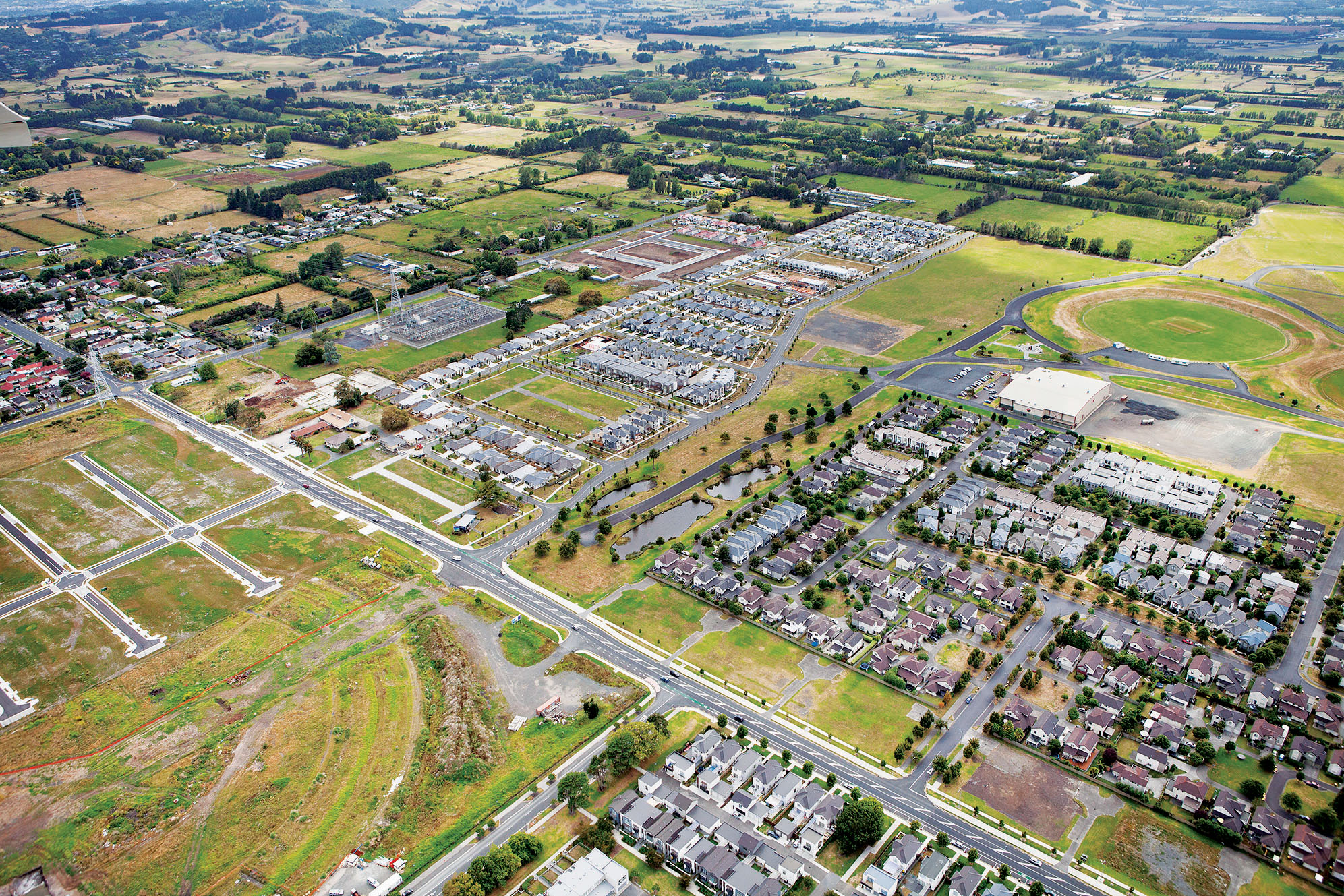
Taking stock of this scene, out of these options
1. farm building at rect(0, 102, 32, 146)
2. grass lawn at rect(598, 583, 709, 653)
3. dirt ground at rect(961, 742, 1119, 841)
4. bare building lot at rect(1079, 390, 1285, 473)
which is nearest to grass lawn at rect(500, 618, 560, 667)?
grass lawn at rect(598, 583, 709, 653)

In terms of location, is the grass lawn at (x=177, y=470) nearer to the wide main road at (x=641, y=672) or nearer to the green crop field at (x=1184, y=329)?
the wide main road at (x=641, y=672)

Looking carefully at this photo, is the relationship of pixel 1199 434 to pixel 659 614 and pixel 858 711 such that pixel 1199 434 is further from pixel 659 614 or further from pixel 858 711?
pixel 659 614

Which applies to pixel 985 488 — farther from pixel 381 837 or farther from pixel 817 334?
pixel 381 837

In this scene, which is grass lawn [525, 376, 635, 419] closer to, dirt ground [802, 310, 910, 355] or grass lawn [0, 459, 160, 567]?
dirt ground [802, 310, 910, 355]

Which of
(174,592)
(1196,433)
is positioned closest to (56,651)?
(174,592)

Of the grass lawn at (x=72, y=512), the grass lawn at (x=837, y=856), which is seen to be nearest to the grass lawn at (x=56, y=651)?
the grass lawn at (x=72, y=512)
